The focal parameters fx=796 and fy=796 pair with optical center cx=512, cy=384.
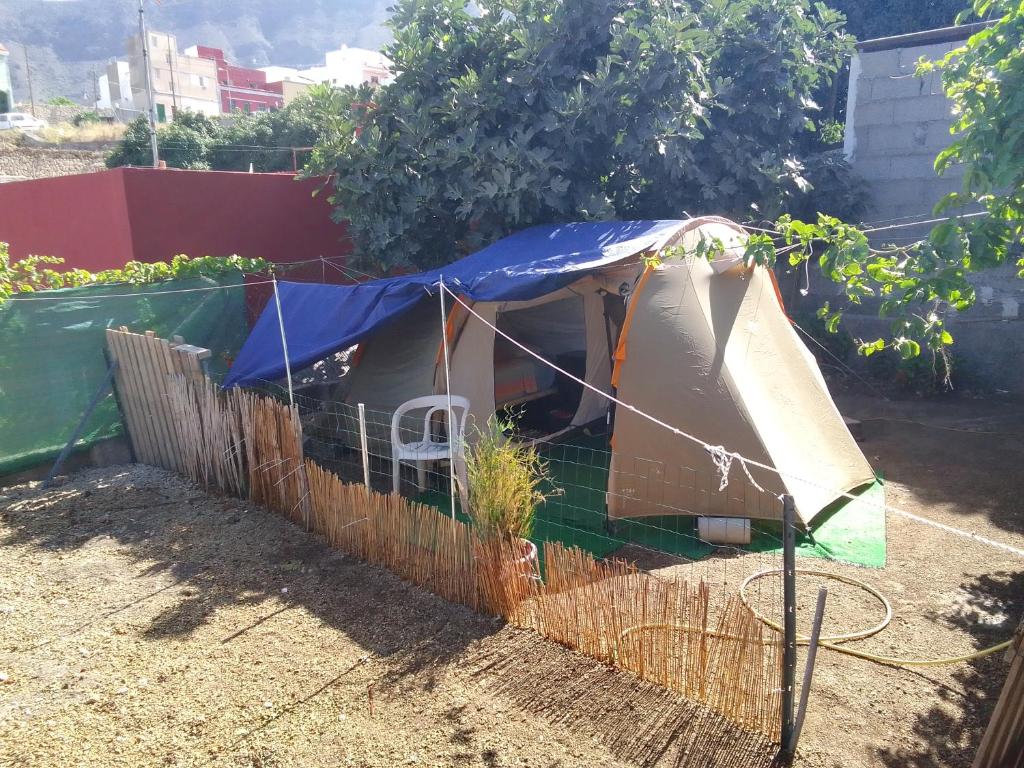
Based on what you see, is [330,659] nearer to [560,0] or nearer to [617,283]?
[617,283]

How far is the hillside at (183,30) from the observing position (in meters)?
100

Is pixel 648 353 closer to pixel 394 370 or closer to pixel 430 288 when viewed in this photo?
pixel 430 288

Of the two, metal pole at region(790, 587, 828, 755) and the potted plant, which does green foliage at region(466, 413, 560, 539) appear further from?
metal pole at region(790, 587, 828, 755)

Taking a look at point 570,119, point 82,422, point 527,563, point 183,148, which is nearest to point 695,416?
point 527,563

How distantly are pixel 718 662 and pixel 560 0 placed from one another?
258 inches

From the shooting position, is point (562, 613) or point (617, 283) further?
point (617, 283)

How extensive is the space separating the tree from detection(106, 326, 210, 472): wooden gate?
2693 millimetres

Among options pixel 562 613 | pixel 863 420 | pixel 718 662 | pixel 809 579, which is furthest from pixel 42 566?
pixel 863 420

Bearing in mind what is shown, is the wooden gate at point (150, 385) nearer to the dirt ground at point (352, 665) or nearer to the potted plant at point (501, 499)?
the dirt ground at point (352, 665)

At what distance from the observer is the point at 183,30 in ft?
401

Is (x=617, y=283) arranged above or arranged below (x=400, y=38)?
below

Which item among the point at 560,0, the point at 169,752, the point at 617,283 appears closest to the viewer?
the point at 169,752

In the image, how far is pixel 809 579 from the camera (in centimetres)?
469

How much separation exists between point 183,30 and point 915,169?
5363 inches
